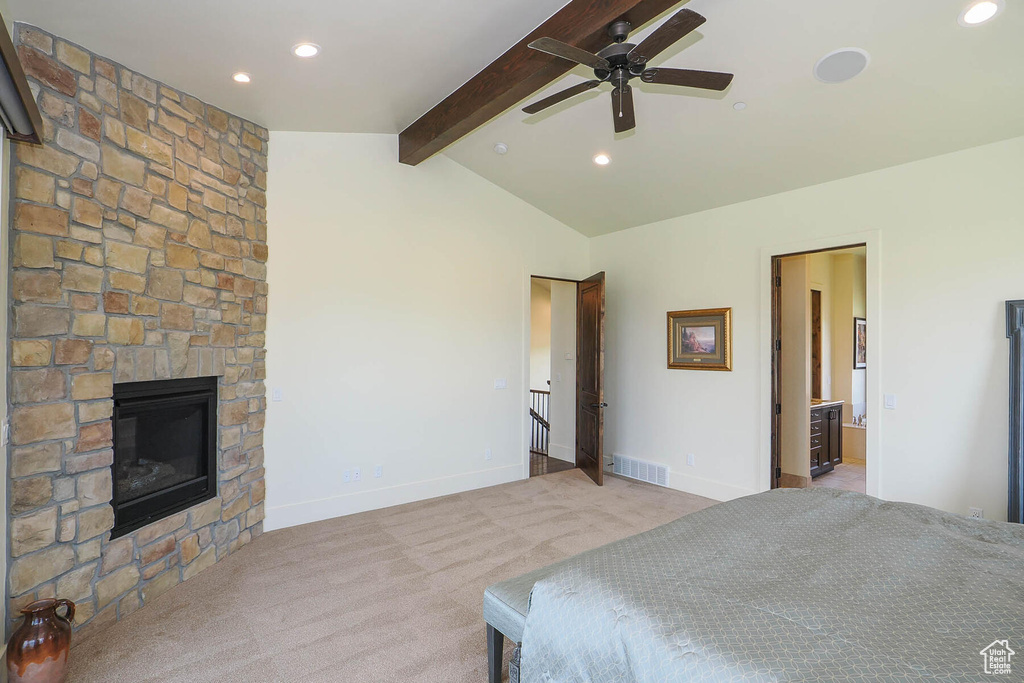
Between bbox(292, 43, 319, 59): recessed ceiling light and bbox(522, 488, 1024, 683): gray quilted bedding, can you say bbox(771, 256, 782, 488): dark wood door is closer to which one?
bbox(522, 488, 1024, 683): gray quilted bedding

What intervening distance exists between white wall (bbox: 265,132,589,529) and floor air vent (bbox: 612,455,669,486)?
1139 mm

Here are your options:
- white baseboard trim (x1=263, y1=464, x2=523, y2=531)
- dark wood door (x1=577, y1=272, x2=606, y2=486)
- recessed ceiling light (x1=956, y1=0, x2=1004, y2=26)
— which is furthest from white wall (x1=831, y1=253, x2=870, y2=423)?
recessed ceiling light (x1=956, y1=0, x2=1004, y2=26)

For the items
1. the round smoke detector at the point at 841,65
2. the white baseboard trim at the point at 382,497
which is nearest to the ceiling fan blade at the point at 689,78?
the round smoke detector at the point at 841,65

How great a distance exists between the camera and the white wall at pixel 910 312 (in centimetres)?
342

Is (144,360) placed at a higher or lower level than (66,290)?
lower

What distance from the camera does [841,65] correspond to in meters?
2.93

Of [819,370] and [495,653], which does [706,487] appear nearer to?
[819,370]

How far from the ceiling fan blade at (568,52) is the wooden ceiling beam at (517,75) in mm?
308

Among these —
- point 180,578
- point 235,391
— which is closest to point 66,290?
point 235,391

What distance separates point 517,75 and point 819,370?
571 centimetres

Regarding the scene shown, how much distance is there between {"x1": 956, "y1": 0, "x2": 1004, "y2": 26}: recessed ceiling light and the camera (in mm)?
2404

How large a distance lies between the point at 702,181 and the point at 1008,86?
2015 mm

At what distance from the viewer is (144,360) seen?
2.97m

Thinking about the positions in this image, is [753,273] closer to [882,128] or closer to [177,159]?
[882,128]
